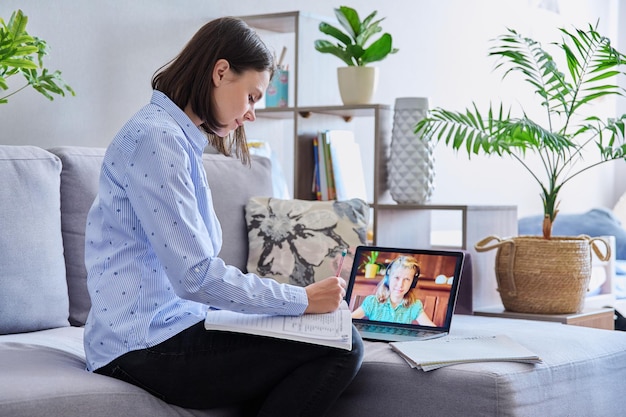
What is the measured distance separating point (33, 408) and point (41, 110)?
58.4 inches

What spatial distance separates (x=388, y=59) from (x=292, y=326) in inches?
106

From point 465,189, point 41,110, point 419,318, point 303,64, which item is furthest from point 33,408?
point 465,189

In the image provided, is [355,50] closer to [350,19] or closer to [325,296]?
[350,19]

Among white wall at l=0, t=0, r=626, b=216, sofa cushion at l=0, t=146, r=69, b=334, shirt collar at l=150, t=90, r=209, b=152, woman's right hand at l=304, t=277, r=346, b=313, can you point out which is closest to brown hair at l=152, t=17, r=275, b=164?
shirt collar at l=150, t=90, r=209, b=152

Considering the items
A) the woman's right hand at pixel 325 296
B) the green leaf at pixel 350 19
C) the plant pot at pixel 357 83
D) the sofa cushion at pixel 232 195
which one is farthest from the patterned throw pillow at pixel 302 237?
the woman's right hand at pixel 325 296

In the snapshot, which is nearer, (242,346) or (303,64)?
(242,346)

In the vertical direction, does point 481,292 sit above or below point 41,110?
below

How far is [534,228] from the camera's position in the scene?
4758 mm

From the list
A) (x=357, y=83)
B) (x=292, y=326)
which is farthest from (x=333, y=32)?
(x=292, y=326)

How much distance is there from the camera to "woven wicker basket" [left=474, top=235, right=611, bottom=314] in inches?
105

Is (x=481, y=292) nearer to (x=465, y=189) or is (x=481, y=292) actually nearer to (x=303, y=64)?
(x=303, y=64)

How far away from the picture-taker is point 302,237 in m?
2.55

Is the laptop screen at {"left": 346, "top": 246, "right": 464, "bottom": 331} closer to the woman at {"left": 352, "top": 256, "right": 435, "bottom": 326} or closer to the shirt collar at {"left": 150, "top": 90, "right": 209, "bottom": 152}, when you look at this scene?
the woman at {"left": 352, "top": 256, "right": 435, "bottom": 326}

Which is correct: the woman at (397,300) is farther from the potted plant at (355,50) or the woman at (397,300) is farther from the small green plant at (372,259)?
the potted plant at (355,50)
